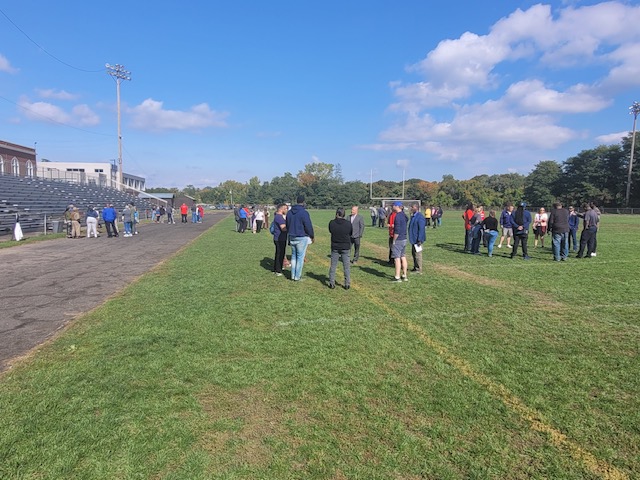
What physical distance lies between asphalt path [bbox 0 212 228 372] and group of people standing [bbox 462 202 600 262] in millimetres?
10878

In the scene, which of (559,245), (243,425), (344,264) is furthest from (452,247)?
(243,425)

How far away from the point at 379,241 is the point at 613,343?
45.1 feet

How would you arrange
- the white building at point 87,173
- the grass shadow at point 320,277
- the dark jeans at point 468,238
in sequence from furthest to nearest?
the white building at point 87,173
the dark jeans at point 468,238
the grass shadow at point 320,277

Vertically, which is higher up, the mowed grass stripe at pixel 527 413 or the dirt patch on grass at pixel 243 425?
the mowed grass stripe at pixel 527 413

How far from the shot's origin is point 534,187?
9631 cm

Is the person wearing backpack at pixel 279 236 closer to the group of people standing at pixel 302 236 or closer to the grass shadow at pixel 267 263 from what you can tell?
the group of people standing at pixel 302 236

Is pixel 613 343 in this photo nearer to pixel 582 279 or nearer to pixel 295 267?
pixel 582 279

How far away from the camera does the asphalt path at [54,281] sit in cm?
573

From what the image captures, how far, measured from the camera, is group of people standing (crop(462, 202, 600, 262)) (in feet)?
39.8

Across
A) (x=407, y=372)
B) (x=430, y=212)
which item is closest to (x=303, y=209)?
(x=407, y=372)

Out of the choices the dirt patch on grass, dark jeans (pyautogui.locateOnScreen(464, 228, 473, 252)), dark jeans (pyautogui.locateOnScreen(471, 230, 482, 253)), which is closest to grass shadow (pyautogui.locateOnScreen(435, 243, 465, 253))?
dark jeans (pyautogui.locateOnScreen(464, 228, 473, 252))

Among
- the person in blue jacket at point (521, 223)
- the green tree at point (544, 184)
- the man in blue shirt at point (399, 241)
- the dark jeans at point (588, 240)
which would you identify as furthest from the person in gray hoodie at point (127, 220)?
the green tree at point (544, 184)

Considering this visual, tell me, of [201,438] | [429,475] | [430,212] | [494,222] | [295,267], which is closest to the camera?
[429,475]

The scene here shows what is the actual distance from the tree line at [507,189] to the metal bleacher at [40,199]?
3480 centimetres
